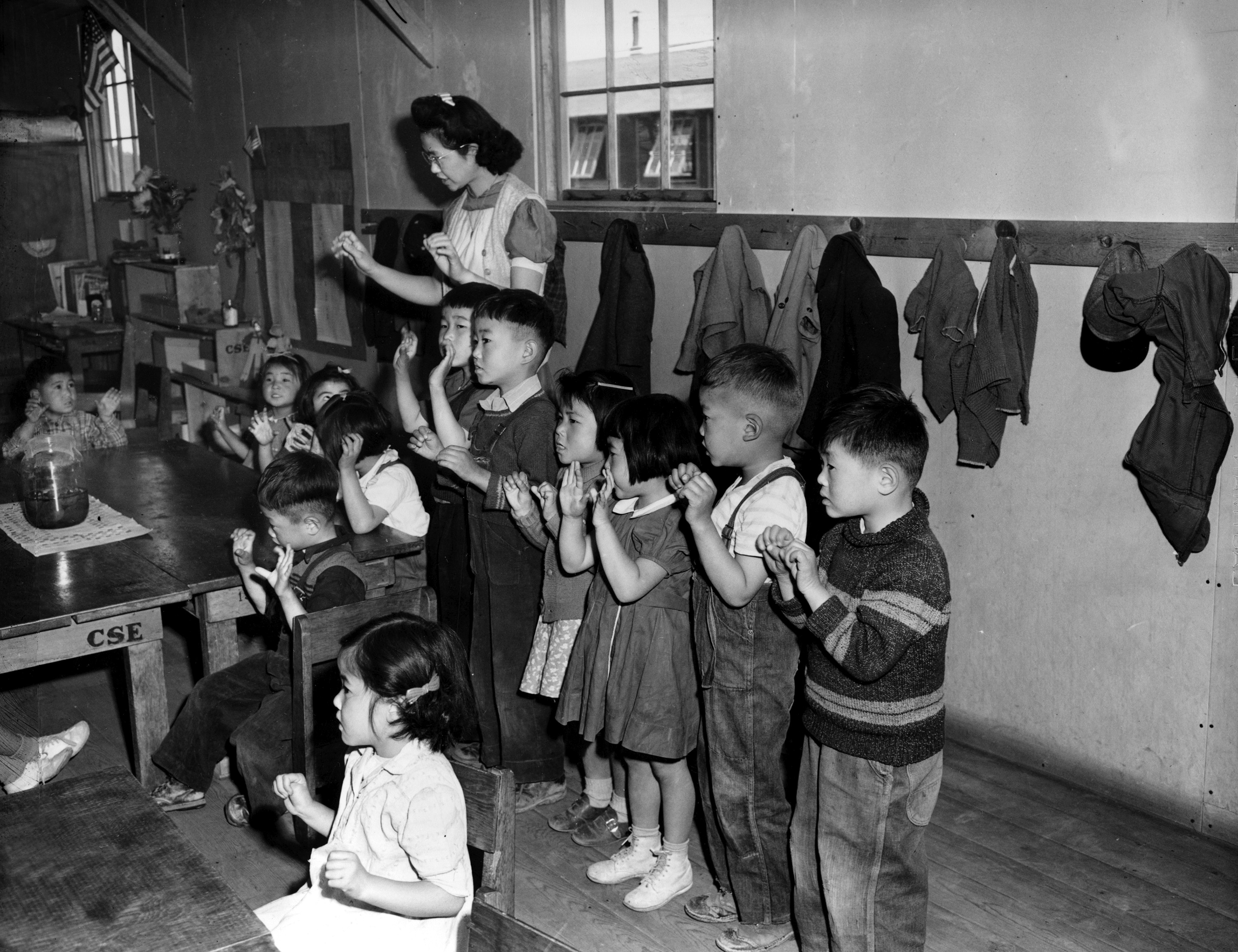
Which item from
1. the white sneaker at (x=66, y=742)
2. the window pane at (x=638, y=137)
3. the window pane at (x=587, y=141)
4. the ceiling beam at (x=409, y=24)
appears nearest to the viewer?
the white sneaker at (x=66, y=742)

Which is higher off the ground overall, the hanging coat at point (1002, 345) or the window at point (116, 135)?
the window at point (116, 135)

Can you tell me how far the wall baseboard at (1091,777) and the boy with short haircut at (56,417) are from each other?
3222 mm

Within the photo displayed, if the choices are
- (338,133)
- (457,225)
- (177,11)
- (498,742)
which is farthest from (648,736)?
(177,11)

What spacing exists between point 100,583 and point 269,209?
4.21m

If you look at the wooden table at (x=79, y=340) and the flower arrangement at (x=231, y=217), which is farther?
the wooden table at (x=79, y=340)

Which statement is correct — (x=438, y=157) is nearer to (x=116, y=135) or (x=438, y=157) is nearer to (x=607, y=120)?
(x=607, y=120)

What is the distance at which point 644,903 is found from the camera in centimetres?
267

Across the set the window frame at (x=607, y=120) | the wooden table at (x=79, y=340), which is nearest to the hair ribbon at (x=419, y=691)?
the window frame at (x=607, y=120)

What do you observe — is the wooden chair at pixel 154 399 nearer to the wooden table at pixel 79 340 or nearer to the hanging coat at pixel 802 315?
the wooden table at pixel 79 340

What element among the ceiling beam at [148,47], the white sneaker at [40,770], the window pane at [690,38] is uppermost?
the ceiling beam at [148,47]

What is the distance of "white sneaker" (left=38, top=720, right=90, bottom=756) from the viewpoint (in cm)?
333

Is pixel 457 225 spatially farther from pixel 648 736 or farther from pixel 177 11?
pixel 177 11

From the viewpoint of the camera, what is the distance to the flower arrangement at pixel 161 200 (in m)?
7.55

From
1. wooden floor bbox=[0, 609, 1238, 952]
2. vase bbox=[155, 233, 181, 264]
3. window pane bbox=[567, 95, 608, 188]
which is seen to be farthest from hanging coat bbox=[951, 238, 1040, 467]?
vase bbox=[155, 233, 181, 264]
